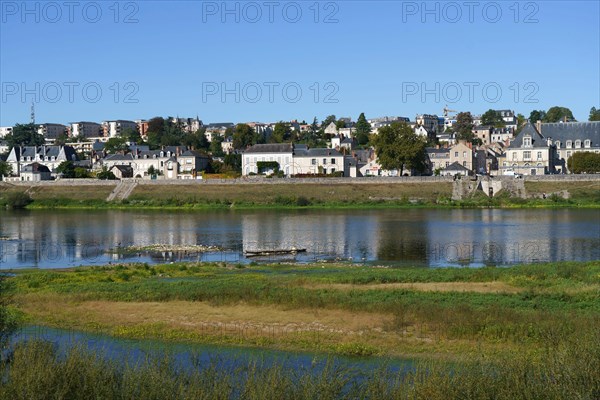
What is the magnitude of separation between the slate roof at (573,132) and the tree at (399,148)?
1956 centimetres

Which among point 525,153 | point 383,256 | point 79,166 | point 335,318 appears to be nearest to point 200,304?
point 335,318

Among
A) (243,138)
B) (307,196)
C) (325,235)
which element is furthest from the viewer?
(243,138)

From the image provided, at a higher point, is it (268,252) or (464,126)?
(464,126)

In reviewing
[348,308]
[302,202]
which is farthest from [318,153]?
[348,308]

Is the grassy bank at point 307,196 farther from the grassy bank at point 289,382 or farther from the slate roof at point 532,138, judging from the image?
the grassy bank at point 289,382

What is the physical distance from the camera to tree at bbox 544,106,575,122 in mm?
158625

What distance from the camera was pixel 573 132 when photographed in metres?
97.9

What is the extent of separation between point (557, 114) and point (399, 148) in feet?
282

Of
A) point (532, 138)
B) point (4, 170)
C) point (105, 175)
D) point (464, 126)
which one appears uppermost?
point (464, 126)

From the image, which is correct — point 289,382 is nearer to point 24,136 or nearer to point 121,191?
point 121,191

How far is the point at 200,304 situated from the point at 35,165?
294 ft

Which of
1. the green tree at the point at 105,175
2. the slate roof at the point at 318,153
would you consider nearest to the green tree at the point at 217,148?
the green tree at the point at 105,175

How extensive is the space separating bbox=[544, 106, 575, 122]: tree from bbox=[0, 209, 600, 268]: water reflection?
95.3 m

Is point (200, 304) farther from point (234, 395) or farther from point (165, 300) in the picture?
point (234, 395)
